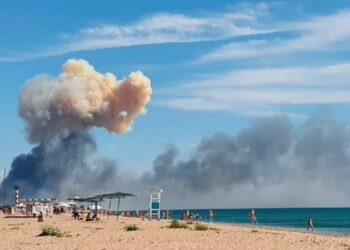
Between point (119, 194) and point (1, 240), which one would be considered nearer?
point (1, 240)

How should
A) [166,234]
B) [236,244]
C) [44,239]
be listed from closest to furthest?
[236,244]
[44,239]
[166,234]

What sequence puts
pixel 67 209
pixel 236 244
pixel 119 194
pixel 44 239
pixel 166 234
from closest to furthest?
pixel 236 244 → pixel 44 239 → pixel 166 234 → pixel 119 194 → pixel 67 209

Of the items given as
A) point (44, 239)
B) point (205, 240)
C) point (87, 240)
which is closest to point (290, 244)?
point (205, 240)

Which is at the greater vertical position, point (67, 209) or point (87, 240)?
point (67, 209)

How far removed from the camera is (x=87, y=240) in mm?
30125

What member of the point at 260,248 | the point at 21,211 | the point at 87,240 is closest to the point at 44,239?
the point at 87,240

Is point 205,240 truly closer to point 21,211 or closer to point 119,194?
point 119,194

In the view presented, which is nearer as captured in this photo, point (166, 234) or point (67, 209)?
point (166, 234)

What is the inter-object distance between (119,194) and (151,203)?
282 cm

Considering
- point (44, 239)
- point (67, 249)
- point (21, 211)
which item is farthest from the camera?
point (21, 211)

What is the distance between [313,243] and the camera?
3128cm

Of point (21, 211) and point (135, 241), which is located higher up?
point (21, 211)

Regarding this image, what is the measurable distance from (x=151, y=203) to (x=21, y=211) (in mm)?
38634

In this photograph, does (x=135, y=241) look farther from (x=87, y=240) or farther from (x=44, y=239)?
(x=44, y=239)
